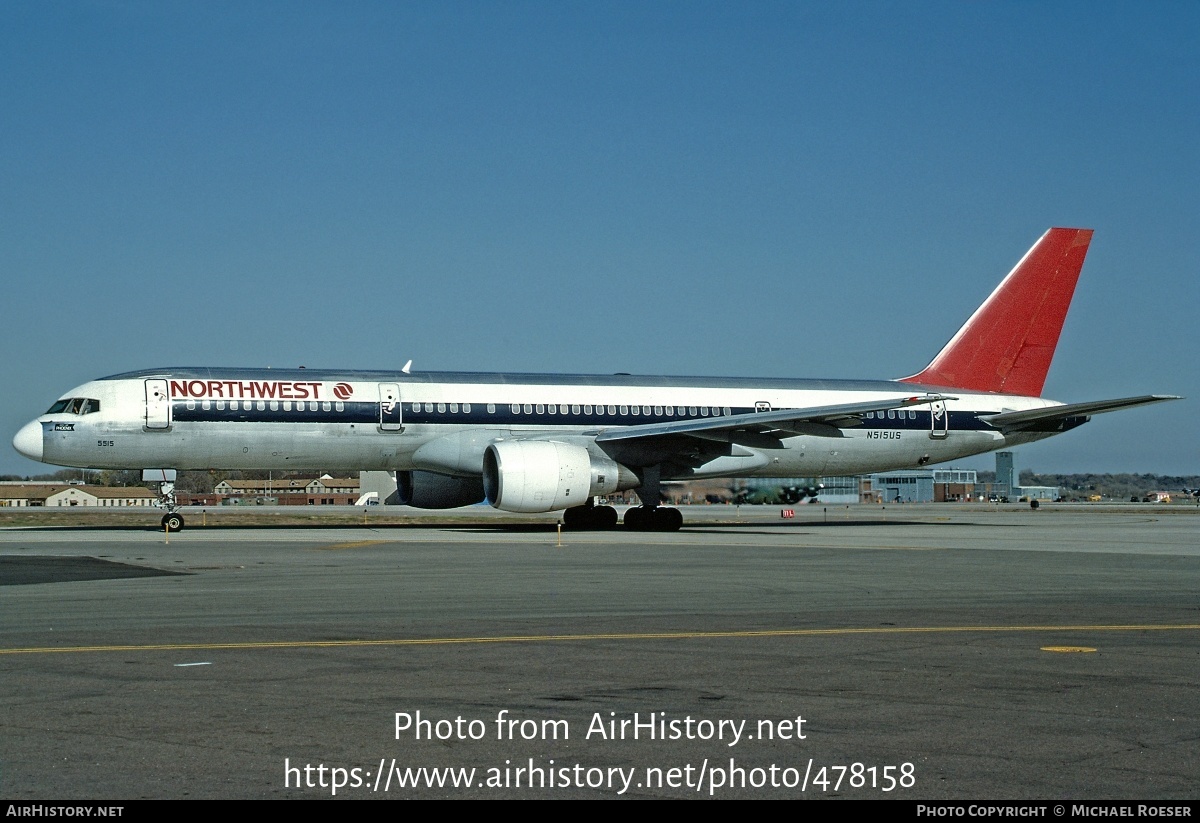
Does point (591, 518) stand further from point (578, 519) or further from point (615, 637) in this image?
point (615, 637)

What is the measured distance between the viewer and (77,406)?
31.0 m

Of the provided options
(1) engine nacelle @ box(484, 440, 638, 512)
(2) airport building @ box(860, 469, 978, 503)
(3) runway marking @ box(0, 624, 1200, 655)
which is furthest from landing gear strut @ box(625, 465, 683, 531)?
(2) airport building @ box(860, 469, 978, 503)

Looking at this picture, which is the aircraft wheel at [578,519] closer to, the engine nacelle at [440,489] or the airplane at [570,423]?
the airplane at [570,423]

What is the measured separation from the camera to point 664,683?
8875 mm

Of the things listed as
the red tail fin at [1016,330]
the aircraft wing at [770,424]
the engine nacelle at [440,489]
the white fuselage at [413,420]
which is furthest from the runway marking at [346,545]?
the red tail fin at [1016,330]

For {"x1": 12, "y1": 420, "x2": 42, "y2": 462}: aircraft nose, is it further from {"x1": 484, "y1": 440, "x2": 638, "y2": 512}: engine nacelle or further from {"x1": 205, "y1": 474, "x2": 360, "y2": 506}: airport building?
{"x1": 205, "y1": 474, "x2": 360, "y2": 506}: airport building

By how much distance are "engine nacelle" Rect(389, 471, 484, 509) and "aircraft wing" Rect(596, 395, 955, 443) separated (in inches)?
153

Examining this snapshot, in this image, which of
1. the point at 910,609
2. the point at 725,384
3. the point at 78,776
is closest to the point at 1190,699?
the point at 910,609

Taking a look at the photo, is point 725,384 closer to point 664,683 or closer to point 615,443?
point 615,443

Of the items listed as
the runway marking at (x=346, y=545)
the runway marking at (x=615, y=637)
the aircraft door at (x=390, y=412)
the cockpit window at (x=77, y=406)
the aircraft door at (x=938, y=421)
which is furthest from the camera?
the aircraft door at (x=938, y=421)

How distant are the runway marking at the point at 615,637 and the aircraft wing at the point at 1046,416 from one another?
2430 centimetres

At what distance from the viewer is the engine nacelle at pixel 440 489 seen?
3444 cm

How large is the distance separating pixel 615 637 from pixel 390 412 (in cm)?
2205

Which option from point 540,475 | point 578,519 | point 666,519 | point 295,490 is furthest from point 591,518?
point 295,490
